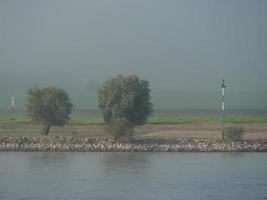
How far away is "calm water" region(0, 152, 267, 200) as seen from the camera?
39406mm

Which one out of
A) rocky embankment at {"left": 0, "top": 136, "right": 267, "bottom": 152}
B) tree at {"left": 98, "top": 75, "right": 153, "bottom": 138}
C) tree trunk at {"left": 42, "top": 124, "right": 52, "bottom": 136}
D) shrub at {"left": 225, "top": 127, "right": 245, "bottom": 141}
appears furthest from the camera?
tree trunk at {"left": 42, "top": 124, "right": 52, "bottom": 136}

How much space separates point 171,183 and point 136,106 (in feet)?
89.3

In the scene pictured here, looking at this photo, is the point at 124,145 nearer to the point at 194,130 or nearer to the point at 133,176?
the point at 194,130

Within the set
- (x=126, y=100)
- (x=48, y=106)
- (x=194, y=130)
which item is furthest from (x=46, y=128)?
(x=194, y=130)

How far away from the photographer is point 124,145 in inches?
2549

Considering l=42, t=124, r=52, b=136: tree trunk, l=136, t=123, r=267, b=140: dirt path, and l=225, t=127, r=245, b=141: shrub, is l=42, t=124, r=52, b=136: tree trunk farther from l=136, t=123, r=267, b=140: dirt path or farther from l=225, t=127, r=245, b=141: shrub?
l=225, t=127, r=245, b=141: shrub

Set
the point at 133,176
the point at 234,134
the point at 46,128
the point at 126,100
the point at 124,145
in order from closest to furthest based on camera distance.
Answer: the point at 133,176, the point at 124,145, the point at 234,134, the point at 126,100, the point at 46,128

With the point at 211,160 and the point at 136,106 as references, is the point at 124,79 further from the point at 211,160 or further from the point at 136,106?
the point at 211,160

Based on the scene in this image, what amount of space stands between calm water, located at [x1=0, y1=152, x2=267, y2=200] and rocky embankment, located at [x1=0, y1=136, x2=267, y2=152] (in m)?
2.55

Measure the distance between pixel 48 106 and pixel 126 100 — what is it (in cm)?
644

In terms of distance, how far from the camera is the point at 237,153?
6244cm

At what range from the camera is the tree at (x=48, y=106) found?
233 feet

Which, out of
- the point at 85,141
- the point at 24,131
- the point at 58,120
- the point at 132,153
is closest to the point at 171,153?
the point at 132,153

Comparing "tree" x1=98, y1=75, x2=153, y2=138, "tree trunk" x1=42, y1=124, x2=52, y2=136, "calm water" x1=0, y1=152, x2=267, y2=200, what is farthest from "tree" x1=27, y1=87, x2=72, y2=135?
"calm water" x1=0, y1=152, x2=267, y2=200
